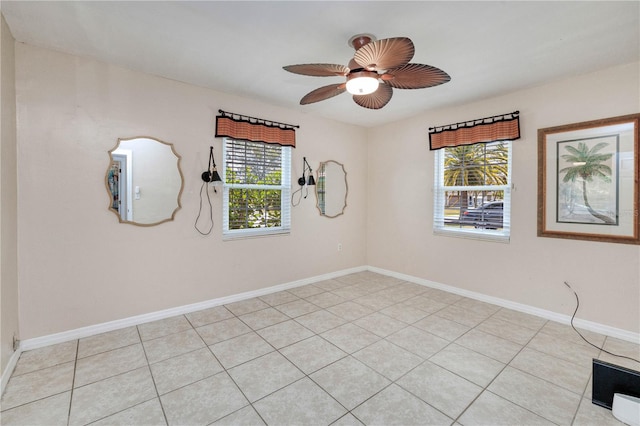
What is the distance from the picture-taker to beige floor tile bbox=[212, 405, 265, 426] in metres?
1.62

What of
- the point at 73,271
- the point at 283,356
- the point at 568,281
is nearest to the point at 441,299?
the point at 568,281

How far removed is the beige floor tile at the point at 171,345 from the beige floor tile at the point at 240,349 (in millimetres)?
198

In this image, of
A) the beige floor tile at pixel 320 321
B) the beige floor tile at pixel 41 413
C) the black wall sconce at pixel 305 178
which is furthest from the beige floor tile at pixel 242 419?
the black wall sconce at pixel 305 178

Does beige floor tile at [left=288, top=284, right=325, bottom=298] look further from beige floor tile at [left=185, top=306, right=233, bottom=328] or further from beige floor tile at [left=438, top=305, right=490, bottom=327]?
beige floor tile at [left=438, top=305, right=490, bottom=327]

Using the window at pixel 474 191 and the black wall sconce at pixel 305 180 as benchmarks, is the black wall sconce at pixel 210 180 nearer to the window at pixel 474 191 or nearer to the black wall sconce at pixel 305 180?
the black wall sconce at pixel 305 180

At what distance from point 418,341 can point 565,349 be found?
120cm

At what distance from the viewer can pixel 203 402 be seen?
1783mm

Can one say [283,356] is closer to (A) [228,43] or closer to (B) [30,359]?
(B) [30,359]

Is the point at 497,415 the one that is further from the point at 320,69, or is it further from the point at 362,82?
the point at 320,69

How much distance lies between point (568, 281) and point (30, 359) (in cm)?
483

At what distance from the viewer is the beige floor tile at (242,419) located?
5.30ft

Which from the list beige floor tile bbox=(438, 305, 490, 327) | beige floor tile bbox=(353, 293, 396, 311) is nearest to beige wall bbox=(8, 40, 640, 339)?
beige floor tile bbox=(438, 305, 490, 327)

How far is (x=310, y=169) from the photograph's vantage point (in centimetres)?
420

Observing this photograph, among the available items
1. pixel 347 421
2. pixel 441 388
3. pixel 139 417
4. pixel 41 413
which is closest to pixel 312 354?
pixel 347 421
